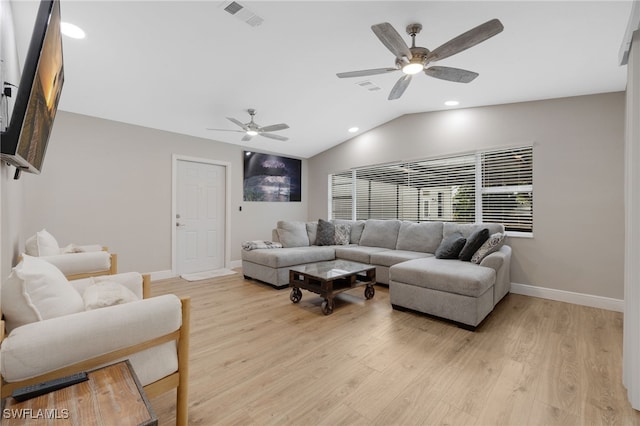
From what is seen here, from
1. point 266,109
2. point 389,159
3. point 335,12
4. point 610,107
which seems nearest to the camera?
point 335,12

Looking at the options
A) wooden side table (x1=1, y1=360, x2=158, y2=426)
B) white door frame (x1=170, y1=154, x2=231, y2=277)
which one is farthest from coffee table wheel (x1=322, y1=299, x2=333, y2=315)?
white door frame (x1=170, y1=154, x2=231, y2=277)

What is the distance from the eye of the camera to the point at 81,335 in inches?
41.9

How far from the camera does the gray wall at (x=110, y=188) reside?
370 cm

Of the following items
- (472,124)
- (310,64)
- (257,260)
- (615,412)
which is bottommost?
(615,412)

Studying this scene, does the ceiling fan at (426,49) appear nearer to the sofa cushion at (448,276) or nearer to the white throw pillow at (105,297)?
the sofa cushion at (448,276)

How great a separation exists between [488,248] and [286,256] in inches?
102

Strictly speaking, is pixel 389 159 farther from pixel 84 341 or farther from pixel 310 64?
pixel 84 341

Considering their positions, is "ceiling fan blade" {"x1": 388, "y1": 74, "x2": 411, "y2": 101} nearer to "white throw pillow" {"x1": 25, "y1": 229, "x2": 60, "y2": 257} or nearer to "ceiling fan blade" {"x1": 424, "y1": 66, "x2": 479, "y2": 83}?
"ceiling fan blade" {"x1": 424, "y1": 66, "x2": 479, "y2": 83}

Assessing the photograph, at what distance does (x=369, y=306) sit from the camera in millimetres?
3381

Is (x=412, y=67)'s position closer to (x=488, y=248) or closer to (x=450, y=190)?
(x=488, y=248)

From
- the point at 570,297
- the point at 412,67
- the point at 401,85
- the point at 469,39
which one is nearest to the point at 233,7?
the point at 412,67

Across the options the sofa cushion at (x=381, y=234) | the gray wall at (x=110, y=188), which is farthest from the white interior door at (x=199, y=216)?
the sofa cushion at (x=381, y=234)

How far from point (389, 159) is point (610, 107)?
2868 mm

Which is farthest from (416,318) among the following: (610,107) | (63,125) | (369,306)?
(63,125)
